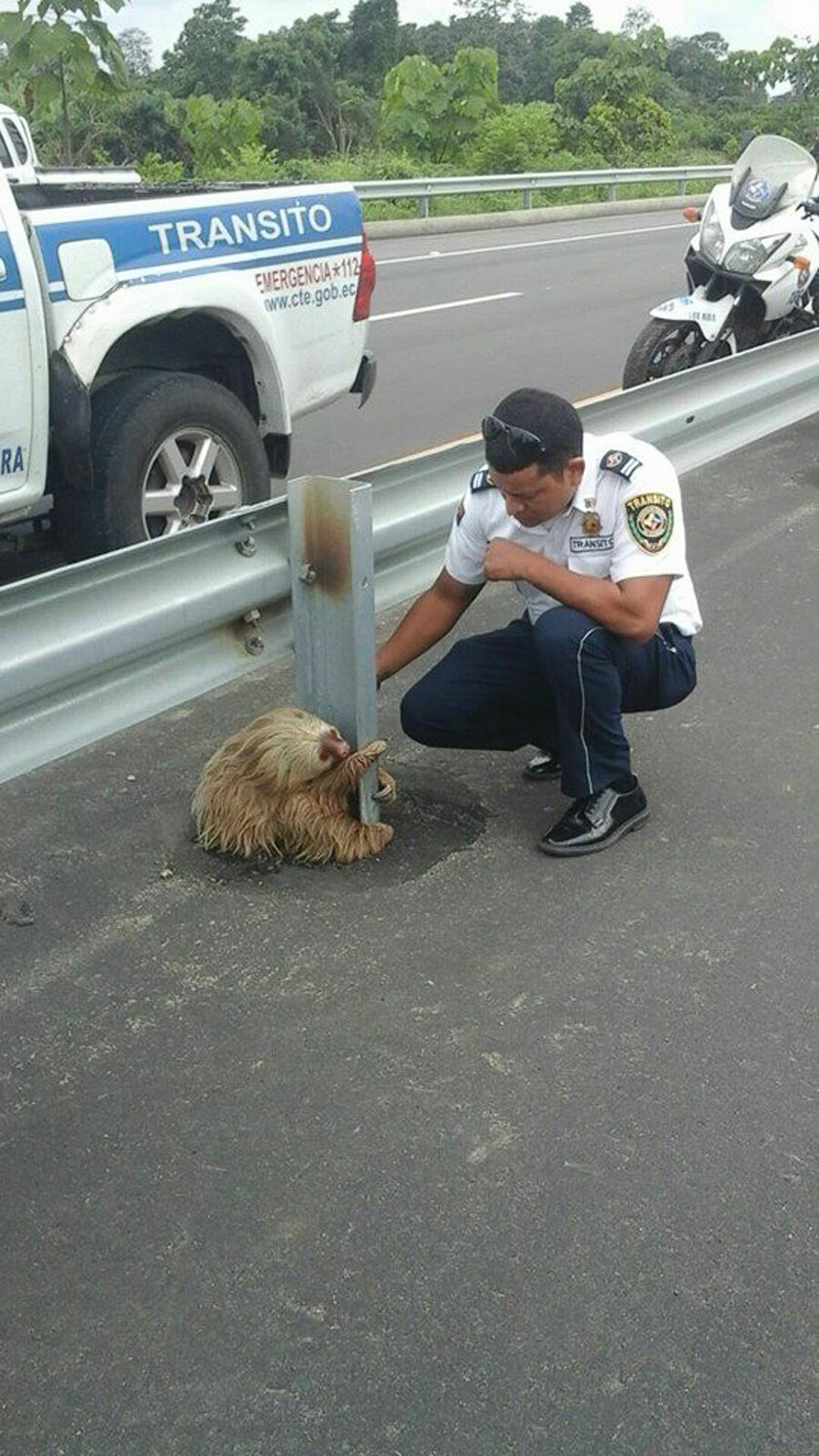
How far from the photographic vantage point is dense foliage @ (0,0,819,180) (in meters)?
15.3

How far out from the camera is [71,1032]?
3.14 m

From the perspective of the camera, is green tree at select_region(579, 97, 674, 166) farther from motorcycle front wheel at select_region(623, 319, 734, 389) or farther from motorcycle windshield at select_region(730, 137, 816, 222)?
motorcycle front wheel at select_region(623, 319, 734, 389)

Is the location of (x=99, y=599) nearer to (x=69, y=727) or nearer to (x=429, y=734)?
(x=69, y=727)

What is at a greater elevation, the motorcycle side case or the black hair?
the black hair

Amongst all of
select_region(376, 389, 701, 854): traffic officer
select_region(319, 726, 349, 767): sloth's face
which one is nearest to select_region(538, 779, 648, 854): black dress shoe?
select_region(376, 389, 701, 854): traffic officer

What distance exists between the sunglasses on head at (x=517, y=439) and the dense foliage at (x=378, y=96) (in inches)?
383

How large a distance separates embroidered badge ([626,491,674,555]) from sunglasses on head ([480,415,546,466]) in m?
0.30

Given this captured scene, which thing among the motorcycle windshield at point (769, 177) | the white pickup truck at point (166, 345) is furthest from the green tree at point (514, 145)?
the white pickup truck at point (166, 345)

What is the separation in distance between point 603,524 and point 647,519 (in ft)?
0.38

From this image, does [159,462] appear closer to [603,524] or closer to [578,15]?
[603,524]

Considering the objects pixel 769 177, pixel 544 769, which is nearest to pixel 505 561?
pixel 544 769

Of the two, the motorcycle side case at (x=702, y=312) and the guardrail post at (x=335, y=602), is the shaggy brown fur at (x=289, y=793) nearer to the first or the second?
the guardrail post at (x=335, y=602)

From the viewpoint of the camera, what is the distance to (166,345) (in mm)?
5816

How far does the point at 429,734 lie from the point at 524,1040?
1212mm
